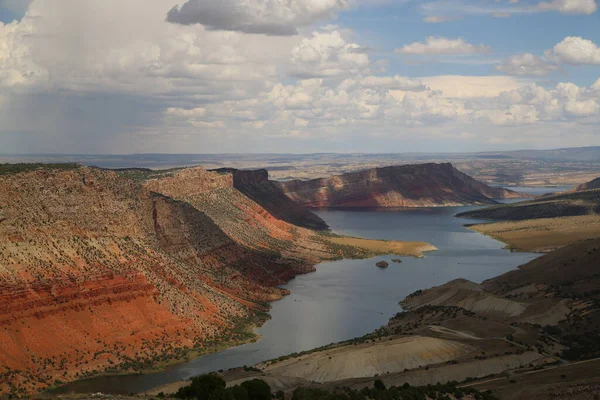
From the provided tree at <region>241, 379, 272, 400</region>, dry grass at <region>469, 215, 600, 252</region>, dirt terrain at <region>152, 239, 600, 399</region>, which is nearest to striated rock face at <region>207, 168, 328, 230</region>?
dry grass at <region>469, 215, 600, 252</region>

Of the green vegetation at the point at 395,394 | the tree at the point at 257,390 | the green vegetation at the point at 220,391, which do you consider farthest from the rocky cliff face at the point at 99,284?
the green vegetation at the point at 395,394

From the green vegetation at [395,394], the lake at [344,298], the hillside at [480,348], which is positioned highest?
the green vegetation at [395,394]

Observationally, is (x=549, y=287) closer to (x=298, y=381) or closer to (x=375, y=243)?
(x=298, y=381)

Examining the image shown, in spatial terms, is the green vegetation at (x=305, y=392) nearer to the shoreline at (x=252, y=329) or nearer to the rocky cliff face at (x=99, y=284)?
the shoreline at (x=252, y=329)

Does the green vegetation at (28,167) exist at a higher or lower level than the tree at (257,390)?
higher

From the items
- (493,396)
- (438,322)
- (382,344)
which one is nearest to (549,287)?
(438,322)

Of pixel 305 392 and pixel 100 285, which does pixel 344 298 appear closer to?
pixel 100 285

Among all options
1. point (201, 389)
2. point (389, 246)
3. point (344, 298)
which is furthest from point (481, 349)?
point (389, 246)
